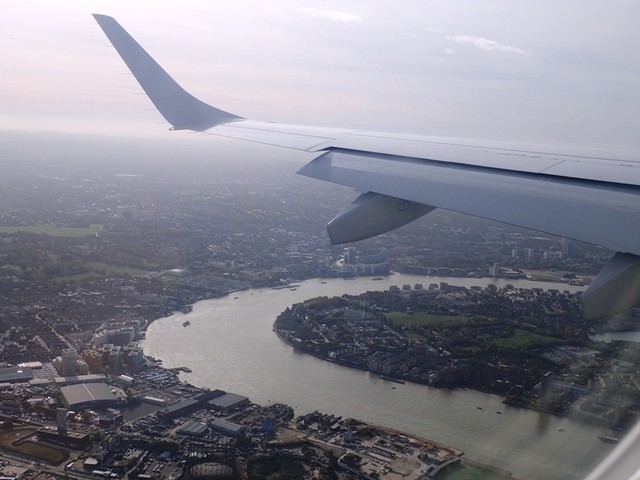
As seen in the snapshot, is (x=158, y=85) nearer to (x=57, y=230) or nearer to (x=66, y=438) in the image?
(x=66, y=438)

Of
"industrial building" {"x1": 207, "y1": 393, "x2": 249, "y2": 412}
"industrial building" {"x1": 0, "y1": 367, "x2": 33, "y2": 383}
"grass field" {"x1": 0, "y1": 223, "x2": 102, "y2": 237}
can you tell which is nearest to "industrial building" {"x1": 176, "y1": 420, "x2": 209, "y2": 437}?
"industrial building" {"x1": 207, "y1": 393, "x2": 249, "y2": 412}

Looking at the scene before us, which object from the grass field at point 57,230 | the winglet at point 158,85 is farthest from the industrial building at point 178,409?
the grass field at point 57,230

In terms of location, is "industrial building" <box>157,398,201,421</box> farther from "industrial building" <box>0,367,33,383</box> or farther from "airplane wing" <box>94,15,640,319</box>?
"airplane wing" <box>94,15,640,319</box>

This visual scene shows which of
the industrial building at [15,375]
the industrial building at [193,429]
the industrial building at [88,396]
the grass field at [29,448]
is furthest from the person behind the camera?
the industrial building at [15,375]

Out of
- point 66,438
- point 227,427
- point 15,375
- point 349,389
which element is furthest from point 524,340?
point 15,375

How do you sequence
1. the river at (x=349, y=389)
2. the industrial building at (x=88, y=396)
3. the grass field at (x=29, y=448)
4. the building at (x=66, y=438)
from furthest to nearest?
the industrial building at (x=88, y=396), the building at (x=66, y=438), the grass field at (x=29, y=448), the river at (x=349, y=389)

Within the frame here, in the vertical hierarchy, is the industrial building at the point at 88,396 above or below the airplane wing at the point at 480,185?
below

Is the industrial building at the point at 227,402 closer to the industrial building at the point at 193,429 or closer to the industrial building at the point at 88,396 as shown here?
the industrial building at the point at 193,429
